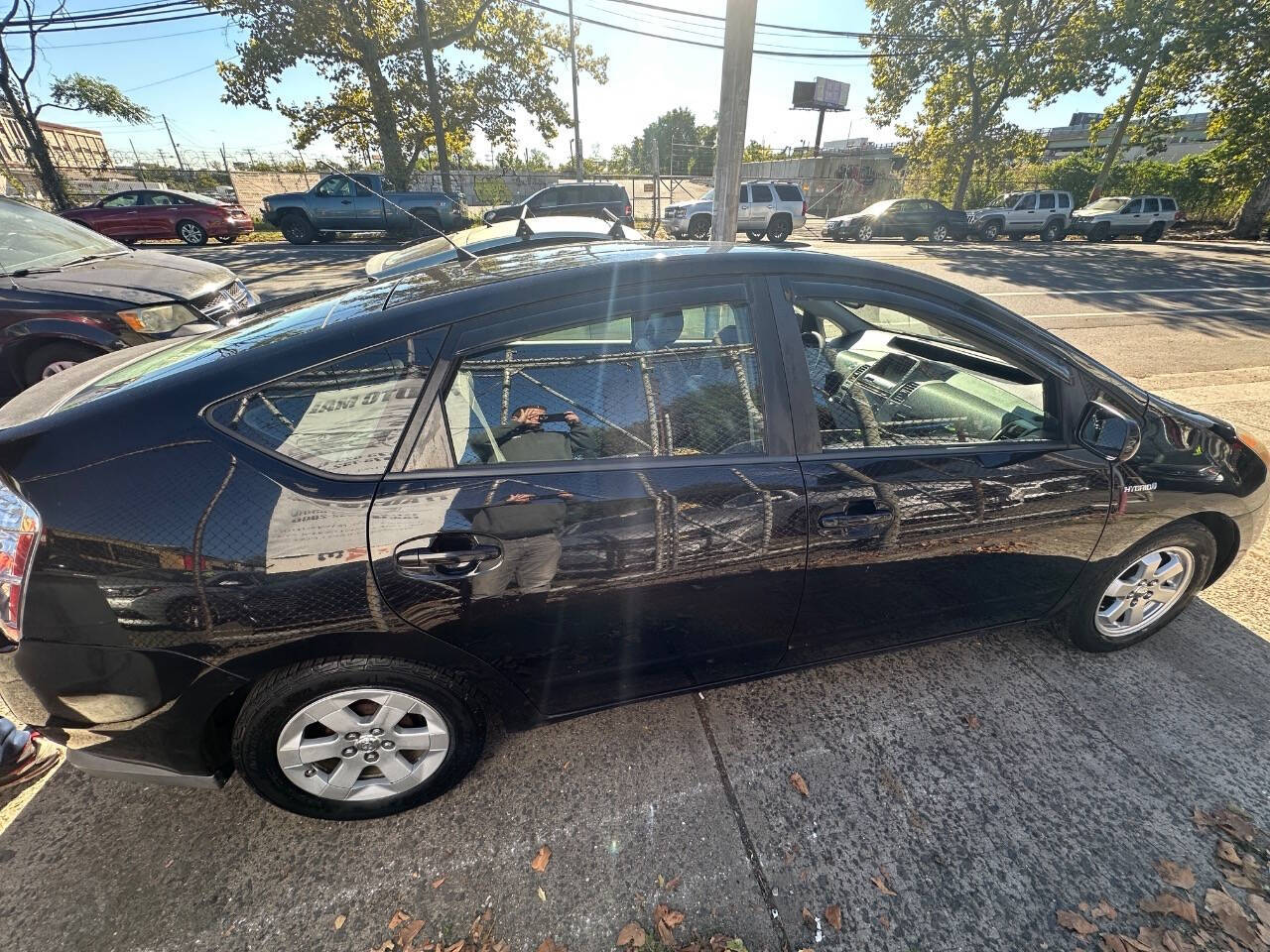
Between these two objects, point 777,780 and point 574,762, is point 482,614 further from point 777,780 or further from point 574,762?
point 777,780

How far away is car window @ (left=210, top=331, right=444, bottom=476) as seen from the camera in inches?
55.2

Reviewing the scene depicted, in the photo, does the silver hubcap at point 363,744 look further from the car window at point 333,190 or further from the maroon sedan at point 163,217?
the maroon sedan at point 163,217

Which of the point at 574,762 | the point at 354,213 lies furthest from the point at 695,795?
the point at 354,213

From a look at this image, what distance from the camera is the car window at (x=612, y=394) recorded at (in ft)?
5.01

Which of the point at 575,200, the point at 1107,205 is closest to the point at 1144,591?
the point at 575,200

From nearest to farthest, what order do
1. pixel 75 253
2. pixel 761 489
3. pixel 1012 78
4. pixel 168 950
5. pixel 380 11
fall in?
pixel 168 950
pixel 761 489
pixel 75 253
pixel 380 11
pixel 1012 78

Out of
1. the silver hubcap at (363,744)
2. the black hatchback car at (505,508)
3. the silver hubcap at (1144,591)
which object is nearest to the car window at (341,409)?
the black hatchback car at (505,508)

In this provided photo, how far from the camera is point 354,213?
16.1 meters

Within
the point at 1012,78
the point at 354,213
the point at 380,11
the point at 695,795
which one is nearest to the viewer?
the point at 695,795

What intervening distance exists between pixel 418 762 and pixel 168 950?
0.70 meters

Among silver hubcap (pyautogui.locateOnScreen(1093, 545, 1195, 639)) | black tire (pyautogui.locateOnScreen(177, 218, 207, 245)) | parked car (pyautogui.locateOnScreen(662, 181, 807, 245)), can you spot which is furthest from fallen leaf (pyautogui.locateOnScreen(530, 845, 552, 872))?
black tire (pyautogui.locateOnScreen(177, 218, 207, 245))

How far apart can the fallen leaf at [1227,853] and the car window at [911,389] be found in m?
1.31

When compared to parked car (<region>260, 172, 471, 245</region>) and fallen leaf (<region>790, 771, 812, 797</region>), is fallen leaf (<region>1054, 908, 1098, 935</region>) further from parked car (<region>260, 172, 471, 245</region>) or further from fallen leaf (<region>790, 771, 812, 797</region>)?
parked car (<region>260, 172, 471, 245</region>)

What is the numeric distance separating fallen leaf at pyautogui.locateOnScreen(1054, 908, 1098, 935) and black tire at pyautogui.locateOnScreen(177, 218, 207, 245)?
20.9m
